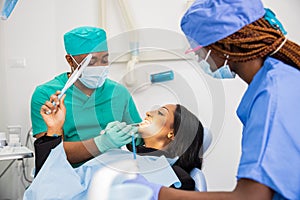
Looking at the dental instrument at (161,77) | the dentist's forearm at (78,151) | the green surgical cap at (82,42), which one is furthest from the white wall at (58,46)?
the dentist's forearm at (78,151)

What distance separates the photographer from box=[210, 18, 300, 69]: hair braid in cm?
88

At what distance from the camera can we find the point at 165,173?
134 cm

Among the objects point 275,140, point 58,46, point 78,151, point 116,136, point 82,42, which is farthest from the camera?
Answer: point 58,46

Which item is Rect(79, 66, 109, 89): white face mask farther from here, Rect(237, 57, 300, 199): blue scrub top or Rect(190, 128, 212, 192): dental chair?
Rect(237, 57, 300, 199): blue scrub top

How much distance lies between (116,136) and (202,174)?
402mm

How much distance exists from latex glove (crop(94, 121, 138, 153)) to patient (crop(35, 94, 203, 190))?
110 millimetres

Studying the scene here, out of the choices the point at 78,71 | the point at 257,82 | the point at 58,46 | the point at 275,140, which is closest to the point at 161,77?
the point at 78,71

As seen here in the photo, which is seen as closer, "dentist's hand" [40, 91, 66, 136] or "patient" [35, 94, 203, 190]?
"dentist's hand" [40, 91, 66, 136]

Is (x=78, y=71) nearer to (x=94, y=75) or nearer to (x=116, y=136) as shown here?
(x=94, y=75)

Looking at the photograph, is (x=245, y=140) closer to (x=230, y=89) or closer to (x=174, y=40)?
(x=174, y=40)

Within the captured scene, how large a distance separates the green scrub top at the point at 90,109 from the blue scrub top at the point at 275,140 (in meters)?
0.76

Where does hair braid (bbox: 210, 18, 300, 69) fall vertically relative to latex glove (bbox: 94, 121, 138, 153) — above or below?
above

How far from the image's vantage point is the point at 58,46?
2.52 meters

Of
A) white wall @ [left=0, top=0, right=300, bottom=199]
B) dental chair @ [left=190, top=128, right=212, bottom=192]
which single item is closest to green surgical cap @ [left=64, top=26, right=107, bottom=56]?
dental chair @ [left=190, top=128, right=212, bottom=192]
